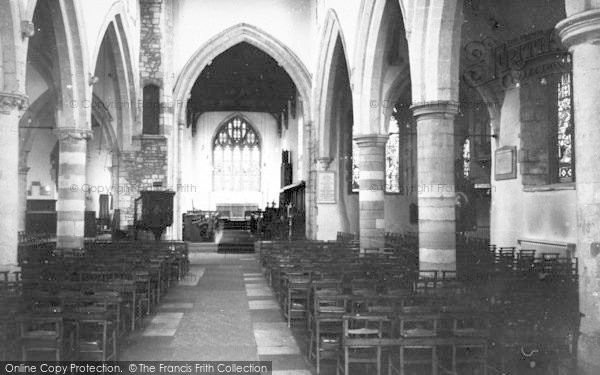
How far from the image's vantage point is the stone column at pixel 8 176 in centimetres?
1006

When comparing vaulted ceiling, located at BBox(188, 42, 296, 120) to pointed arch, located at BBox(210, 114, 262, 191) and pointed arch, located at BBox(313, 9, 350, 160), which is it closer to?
pointed arch, located at BBox(210, 114, 262, 191)

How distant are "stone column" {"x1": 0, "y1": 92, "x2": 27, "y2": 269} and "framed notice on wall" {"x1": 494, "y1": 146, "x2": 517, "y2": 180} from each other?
11335mm

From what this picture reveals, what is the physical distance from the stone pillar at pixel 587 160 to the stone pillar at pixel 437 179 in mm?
4213

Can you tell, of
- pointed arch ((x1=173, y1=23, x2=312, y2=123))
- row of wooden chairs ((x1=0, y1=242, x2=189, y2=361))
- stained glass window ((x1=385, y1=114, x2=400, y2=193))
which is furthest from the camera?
stained glass window ((x1=385, y1=114, x2=400, y2=193))

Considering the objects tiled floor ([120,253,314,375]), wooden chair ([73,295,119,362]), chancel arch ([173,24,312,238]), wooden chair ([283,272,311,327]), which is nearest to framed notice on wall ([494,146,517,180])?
tiled floor ([120,253,314,375])

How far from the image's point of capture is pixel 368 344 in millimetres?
5129

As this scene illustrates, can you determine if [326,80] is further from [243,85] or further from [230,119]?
[230,119]

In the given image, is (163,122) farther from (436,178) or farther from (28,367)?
(28,367)

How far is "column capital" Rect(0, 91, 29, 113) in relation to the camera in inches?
395

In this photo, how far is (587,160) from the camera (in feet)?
18.5

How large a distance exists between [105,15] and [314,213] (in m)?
10.9

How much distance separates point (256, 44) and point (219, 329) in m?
18.2

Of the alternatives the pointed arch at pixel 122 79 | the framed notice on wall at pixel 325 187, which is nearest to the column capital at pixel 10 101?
the pointed arch at pixel 122 79

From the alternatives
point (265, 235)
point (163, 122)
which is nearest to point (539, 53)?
point (163, 122)
